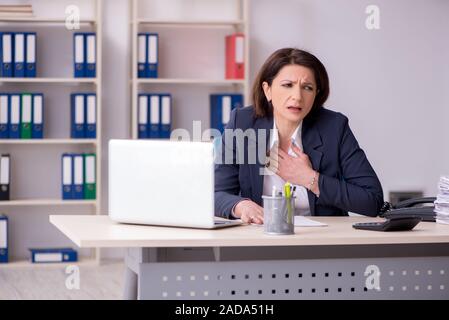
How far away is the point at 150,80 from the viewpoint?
5266mm

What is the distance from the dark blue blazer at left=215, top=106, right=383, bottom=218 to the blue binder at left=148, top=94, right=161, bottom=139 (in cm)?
Result: 219

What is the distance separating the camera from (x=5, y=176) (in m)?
5.22

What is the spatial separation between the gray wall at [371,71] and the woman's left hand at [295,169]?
2726mm

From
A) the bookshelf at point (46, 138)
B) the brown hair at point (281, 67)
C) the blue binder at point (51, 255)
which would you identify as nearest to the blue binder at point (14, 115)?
the bookshelf at point (46, 138)

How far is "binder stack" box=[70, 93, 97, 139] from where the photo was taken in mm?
5215

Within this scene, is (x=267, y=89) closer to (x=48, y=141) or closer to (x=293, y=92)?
(x=293, y=92)

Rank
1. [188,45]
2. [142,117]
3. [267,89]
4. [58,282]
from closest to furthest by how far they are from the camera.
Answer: [267,89]
[58,282]
[142,117]
[188,45]

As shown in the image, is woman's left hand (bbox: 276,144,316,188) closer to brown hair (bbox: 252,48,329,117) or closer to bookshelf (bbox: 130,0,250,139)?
brown hair (bbox: 252,48,329,117)

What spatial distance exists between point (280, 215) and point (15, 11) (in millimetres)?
3347

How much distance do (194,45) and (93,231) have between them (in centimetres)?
338

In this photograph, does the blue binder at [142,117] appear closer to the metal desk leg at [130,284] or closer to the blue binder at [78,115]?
the blue binder at [78,115]

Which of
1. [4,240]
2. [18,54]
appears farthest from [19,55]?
[4,240]

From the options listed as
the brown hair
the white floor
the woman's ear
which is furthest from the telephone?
the white floor

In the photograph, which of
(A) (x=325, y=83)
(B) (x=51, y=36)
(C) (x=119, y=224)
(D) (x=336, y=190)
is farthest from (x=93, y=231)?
(B) (x=51, y=36)
